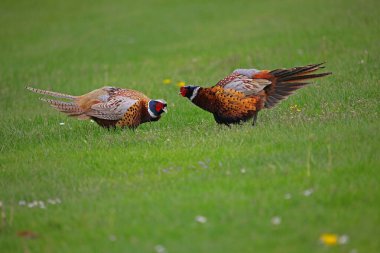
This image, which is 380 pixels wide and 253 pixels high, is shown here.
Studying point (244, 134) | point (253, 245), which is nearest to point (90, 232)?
point (253, 245)

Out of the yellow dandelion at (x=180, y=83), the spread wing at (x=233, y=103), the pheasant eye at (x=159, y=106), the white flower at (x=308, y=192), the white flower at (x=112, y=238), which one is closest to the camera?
the white flower at (x=112, y=238)

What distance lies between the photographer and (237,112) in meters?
8.20

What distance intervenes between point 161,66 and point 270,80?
20.5ft

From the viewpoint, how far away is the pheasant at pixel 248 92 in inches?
321

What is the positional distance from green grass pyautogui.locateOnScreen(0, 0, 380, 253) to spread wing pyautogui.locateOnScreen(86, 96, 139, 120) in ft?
0.75

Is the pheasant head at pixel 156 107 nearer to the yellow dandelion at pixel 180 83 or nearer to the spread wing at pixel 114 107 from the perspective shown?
the spread wing at pixel 114 107

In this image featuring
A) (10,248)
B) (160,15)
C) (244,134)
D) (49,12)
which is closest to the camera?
(10,248)

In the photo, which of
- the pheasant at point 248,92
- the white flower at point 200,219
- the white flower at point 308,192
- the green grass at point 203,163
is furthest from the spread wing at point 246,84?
the white flower at point 200,219

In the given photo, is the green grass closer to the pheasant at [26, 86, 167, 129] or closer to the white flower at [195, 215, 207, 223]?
the white flower at [195, 215, 207, 223]

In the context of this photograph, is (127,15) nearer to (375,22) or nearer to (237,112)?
(375,22)

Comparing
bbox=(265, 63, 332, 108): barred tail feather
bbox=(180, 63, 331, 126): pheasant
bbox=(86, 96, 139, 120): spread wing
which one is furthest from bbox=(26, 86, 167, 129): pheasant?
bbox=(265, 63, 332, 108): barred tail feather

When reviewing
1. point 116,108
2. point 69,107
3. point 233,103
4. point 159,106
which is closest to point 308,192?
point 233,103

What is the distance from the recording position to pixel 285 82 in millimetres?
8336

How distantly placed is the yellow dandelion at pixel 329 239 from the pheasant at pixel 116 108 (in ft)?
13.1
